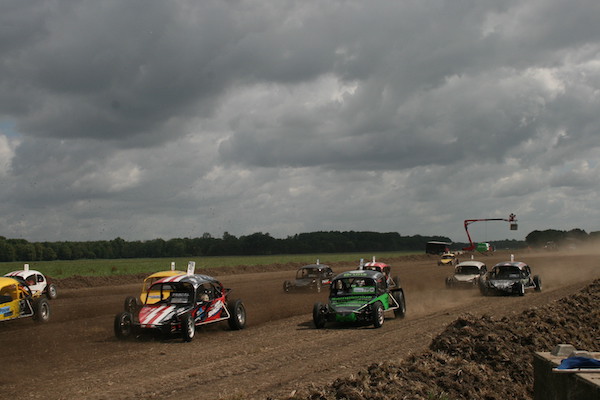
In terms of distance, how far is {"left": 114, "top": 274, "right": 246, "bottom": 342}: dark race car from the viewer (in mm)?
15555

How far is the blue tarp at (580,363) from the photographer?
480 centimetres

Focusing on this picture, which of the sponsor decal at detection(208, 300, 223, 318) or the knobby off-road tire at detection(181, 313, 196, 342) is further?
the sponsor decal at detection(208, 300, 223, 318)

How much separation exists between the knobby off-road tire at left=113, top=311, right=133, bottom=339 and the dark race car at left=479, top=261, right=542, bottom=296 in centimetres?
1693

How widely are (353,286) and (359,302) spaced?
119cm

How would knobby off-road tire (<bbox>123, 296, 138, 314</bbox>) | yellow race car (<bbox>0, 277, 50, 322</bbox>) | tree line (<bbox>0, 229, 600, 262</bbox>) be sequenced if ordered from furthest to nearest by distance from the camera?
tree line (<bbox>0, 229, 600, 262</bbox>) → knobby off-road tire (<bbox>123, 296, 138, 314</bbox>) → yellow race car (<bbox>0, 277, 50, 322</bbox>)

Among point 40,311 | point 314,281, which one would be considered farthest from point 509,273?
point 40,311

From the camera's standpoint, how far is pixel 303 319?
20.0m

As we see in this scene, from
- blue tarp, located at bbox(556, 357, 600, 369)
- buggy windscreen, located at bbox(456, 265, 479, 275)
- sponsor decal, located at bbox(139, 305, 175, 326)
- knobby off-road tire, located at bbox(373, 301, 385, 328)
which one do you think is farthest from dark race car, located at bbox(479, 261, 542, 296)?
blue tarp, located at bbox(556, 357, 600, 369)

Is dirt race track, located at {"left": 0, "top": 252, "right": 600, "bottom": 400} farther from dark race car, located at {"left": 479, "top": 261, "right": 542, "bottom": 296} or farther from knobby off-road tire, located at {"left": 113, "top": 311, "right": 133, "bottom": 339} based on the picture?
dark race car, located at {"left": 479, "top": 261, "right": 542, "bottom": 296}

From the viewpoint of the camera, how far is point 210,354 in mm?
13367

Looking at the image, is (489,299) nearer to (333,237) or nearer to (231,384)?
(231,384)

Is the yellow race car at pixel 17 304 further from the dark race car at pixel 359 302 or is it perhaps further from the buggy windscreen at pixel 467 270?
the buggy windscreen at pixel 467 270

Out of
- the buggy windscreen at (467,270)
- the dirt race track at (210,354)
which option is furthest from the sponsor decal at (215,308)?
the buggy windscreen at (467,270)

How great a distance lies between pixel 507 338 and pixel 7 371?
10.5m
